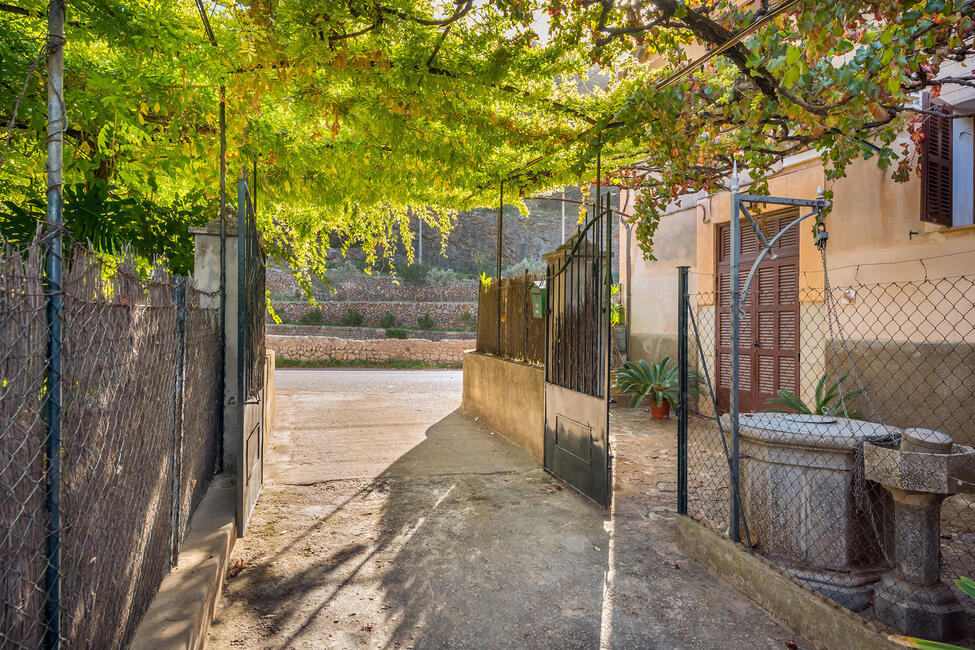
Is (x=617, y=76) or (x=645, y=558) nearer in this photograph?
(x=645, y=558)

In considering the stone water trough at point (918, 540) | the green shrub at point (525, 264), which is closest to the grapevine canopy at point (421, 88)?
the stone water trough at point (918, 540)

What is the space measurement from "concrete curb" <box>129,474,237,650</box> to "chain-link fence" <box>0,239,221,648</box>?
0.24 feet

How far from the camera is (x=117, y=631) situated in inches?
78.1

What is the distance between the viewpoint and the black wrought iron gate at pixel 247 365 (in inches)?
143

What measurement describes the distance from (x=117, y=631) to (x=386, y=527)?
2463 millimetres

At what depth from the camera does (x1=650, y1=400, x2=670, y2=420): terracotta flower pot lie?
9.21m

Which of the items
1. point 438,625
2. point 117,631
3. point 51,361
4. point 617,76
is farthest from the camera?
point 617,76

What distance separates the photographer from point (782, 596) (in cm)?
301

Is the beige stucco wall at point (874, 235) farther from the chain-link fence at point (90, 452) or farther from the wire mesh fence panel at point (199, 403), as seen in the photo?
the chain-link fence at point (90, 452)

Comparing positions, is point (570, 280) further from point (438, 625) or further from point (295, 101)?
point (438, 625)

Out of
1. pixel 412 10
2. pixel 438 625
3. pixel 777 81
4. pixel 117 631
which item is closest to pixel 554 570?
pixel 438 625

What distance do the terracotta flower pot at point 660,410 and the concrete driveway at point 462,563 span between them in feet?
8.49


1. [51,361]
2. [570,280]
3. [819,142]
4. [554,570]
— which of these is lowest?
[554,570]

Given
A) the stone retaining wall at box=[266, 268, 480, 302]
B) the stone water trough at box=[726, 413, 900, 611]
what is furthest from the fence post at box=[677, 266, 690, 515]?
the stone retaining wall at box=[266, 268, 480, 302]
